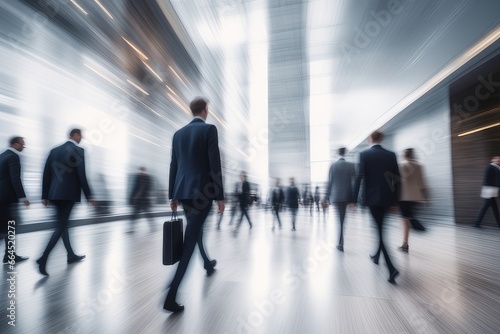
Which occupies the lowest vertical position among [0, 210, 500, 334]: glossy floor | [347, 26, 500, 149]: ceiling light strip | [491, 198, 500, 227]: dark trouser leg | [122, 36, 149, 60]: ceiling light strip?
[0, 210, 500, 334]: glossy floor

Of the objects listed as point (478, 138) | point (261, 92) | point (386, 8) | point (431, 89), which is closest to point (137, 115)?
point (261, 92)

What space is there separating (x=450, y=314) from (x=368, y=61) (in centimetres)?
817

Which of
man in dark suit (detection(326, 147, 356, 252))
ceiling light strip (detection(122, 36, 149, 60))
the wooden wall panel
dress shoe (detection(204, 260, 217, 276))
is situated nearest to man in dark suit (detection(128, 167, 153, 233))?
ceiling light strip (detection(122, 36, 149, 60))

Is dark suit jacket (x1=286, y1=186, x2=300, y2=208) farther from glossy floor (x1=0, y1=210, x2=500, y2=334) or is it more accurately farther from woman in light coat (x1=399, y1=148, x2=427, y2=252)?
glossy floor (x1=0, y1=210, x2=500, y2=334)

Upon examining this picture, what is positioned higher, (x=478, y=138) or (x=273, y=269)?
(x=478, y=138)

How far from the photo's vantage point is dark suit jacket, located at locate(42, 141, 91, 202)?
2873 millimetres

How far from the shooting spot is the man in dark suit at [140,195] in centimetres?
628

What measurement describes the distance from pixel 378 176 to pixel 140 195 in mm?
5578

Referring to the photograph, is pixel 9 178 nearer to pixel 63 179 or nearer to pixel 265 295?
pixel 63 179

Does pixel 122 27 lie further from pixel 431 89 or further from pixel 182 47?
pixel 431 89

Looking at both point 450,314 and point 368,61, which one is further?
point 368,61

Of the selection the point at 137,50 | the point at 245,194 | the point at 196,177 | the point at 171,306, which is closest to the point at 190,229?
the point at 196,177

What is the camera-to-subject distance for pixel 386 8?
223 inches

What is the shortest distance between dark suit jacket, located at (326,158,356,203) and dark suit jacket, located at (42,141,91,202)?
12.0ft
